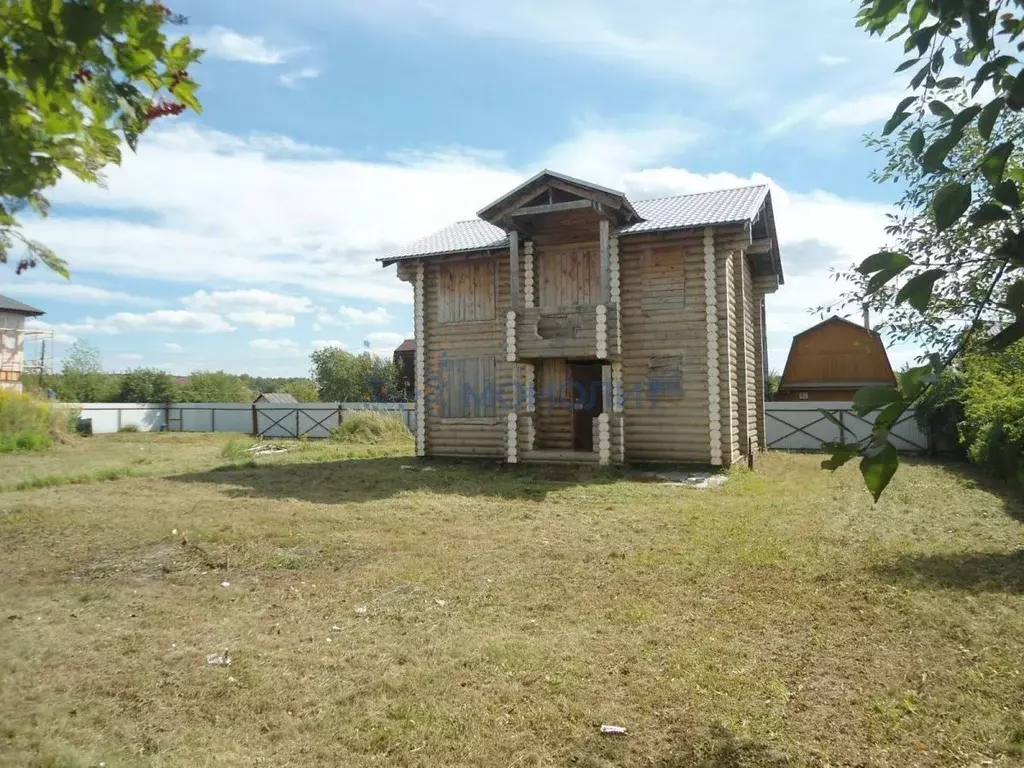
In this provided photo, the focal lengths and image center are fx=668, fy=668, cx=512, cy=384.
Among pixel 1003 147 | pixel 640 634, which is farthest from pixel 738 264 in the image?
pixel 1003 147

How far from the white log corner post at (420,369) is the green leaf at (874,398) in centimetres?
1504

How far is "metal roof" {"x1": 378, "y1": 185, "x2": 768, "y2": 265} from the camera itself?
14031 millimetres

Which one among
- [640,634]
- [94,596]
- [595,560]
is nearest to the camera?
[640,634]

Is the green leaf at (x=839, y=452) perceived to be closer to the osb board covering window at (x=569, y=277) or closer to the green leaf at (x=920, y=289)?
the green leaf at (x=920, y=289)

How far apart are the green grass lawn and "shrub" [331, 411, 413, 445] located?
14.3 metres

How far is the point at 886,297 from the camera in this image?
3699 mm

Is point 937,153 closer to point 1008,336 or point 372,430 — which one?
point 1008,336

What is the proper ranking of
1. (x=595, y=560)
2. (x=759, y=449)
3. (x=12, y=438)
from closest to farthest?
1. (x=595, y=560)
2. (x=759, y=449)
3. (x=12, y=438)

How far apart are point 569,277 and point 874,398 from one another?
13746 mm

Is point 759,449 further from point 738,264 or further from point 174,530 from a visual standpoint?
point 174,530

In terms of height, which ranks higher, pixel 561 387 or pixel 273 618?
pixel 561 387

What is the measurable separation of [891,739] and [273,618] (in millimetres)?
4380

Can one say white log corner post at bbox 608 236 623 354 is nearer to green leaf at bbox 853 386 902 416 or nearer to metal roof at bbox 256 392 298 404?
green leaf at bbox 853 386 902 416

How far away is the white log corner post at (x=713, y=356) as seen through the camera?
Answer: 14.1 metres
